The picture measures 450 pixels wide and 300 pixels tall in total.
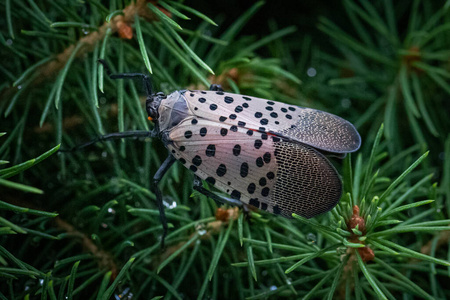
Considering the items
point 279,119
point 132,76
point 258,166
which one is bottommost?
point 258,166

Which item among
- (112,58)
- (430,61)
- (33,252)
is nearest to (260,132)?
(112,58)

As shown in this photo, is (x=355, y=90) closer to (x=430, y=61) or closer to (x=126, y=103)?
(x=430, y=61)

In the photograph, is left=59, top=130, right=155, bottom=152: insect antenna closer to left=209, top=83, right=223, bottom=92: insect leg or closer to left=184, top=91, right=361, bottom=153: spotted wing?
left=184, top=91, right=361, bottom=153: spotted wing

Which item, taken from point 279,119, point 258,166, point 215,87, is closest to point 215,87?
point 215,87

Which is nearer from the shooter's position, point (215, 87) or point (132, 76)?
point (132, 76)

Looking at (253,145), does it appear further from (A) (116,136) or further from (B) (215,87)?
(A) (116,136)

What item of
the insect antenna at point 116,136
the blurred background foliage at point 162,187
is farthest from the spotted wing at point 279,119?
the insect antenna at point 116,136

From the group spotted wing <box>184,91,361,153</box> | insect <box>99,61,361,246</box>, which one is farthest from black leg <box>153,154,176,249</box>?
spotted wing <box>184,91,361,153</box>

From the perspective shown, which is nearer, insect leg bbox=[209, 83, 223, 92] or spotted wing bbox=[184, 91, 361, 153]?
spotted wing bbox=[184, 91, 361, 153]
